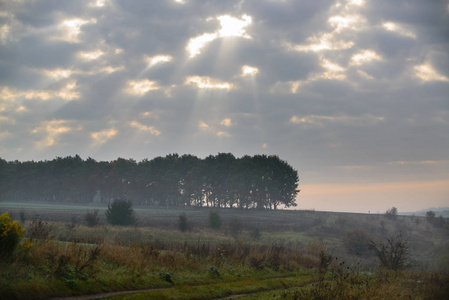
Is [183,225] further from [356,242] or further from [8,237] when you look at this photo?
[8,237]

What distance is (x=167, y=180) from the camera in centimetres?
13762

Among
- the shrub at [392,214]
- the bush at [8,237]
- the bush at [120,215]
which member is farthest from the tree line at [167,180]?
the bush at [8,237]

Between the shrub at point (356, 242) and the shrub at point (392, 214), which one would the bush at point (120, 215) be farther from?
the shrub at point (392, 214)

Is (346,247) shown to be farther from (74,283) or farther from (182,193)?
(182,193)

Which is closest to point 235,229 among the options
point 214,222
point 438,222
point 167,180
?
point 214,222

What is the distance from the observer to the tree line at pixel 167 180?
130 m

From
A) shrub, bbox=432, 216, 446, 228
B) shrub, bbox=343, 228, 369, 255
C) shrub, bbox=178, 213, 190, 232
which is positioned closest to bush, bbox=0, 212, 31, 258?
shrub, bbox=178, 213, 190, 232

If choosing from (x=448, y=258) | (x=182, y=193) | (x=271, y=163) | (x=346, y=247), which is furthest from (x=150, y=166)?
(x=448, y=258)

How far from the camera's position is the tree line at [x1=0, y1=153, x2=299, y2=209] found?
130 m

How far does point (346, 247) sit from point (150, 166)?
101 m

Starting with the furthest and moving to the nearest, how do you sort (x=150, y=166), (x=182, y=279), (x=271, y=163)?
(x=150, y=166)
(x=271, y=163)
(x=182, y=279)

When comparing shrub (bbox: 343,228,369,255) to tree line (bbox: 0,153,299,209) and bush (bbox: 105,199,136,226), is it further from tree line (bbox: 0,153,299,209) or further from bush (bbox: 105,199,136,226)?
tree line (bbox: 0,153,299,209)

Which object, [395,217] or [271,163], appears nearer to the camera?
[395,217]

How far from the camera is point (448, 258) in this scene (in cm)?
4969
